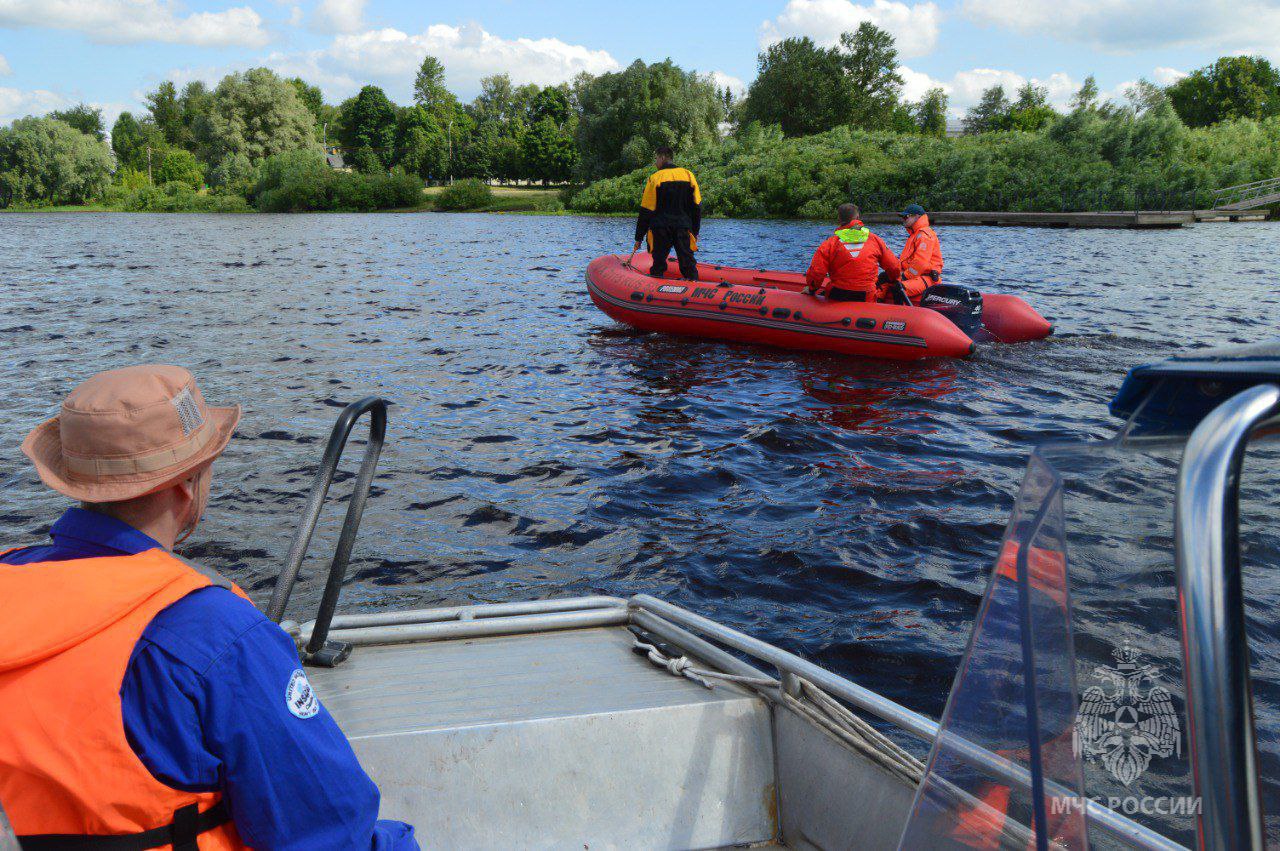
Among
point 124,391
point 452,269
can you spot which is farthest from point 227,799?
point 452,269

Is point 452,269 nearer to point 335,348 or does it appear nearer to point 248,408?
point 335,348

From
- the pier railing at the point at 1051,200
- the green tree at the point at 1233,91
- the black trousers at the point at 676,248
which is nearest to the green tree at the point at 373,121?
the pier railing at the point at 1051,200

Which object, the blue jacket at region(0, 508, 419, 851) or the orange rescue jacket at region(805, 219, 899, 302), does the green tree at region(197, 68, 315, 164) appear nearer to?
the orange rescue jacket at region(805, 219, 899, 302)

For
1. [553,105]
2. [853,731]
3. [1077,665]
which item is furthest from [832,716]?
[553,105]

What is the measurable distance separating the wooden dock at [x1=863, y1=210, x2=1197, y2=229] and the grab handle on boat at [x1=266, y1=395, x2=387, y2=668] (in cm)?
3386

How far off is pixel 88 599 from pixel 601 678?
60.3 inches

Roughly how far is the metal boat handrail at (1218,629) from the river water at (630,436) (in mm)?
101

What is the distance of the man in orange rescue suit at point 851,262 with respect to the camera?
10328 millimetres

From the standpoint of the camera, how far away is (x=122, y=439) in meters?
1.45

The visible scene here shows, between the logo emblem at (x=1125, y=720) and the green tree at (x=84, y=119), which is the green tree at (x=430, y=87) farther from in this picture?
the logo emblem at (x=1125, y=720)

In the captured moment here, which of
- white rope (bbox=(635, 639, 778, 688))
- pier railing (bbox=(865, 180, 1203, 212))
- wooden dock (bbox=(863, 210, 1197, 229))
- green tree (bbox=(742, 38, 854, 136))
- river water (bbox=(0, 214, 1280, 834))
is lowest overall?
river water (bbox=(0, 214, 1280, 834))

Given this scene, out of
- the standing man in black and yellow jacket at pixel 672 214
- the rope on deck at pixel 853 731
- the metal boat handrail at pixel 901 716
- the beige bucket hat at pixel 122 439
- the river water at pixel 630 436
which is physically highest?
the standing man in black and yellow jacket at pixel 672 214

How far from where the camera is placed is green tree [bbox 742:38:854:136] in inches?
2409

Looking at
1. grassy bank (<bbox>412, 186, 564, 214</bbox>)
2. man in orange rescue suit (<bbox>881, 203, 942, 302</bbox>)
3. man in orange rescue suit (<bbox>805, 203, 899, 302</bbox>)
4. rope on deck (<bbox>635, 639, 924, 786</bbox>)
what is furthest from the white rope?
grassy bank (<bbox>412, 186, 564, 214</bbox>)
